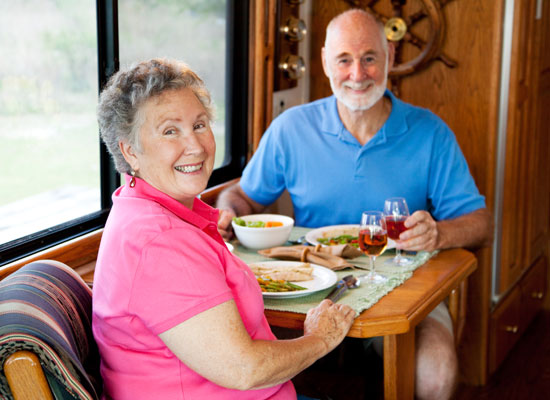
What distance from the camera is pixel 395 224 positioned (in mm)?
2031

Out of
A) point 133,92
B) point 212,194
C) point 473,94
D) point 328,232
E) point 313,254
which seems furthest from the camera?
point 473,94

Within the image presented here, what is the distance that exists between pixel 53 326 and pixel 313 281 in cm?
76

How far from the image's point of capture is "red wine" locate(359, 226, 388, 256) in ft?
6.13

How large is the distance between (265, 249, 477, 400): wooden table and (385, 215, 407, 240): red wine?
0.13 meters

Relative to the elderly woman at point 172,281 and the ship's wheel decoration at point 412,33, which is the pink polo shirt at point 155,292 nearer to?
the elderly woman at point 172,281

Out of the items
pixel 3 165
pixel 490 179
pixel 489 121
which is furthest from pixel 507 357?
pixel 3 165

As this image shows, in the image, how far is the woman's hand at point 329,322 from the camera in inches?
60.7

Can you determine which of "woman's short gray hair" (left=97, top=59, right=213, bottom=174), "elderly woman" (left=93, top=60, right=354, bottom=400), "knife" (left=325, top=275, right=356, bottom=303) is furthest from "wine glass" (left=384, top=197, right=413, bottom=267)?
"woman's short gray hair" (left=97, top=59, right=213, bottom=174)

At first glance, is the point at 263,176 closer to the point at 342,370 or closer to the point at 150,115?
the point at 342,370

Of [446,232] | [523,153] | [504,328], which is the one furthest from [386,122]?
[504,328]

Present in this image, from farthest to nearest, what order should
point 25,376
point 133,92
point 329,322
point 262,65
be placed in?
point 262,65 < point 329,322 < point 133,92 < point 25,376

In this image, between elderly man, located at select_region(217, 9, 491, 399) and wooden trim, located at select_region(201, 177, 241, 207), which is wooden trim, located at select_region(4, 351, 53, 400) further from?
wooden trim, located at select_region(201, 177, 241, 207)

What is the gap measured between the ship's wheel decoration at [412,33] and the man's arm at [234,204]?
1010 mm

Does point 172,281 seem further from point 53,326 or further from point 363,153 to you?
point 363,153
